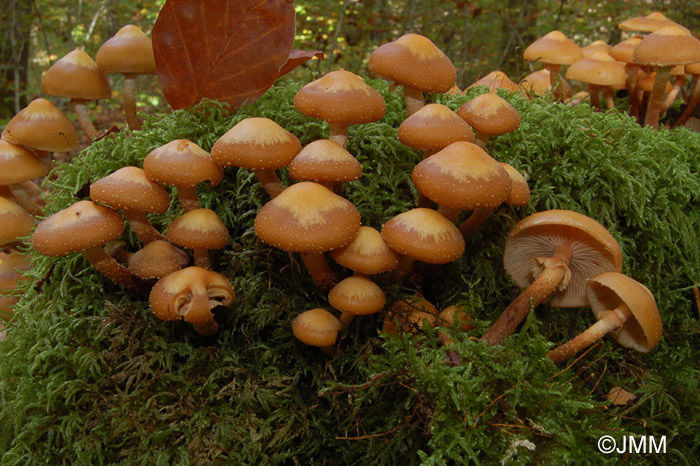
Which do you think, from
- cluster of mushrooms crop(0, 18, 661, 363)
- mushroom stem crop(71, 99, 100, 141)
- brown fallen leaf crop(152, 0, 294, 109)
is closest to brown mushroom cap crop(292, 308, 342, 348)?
cluster of mushrooms crop(0, 18, 661, 363)

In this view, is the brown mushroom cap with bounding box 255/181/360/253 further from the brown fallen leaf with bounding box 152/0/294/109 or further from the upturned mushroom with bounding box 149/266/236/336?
the brown fallen leaf with bounding box 152/0/294/109

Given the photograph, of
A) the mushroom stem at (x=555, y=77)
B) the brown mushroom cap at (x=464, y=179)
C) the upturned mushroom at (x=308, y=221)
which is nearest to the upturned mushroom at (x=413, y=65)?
the brown mushroom cap at (x=464, y=179)

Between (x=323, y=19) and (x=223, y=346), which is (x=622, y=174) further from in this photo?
(x=323, y=19)

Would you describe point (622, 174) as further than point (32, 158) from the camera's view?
No

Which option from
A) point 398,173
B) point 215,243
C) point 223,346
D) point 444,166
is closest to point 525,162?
point 398,173

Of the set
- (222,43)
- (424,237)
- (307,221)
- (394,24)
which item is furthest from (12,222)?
(394,24)

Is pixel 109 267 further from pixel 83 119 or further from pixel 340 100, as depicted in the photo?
pixel 83 119
